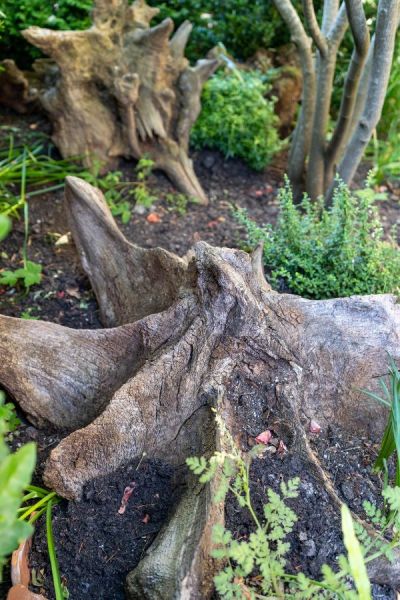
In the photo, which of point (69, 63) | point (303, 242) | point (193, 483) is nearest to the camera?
point (193, 483)

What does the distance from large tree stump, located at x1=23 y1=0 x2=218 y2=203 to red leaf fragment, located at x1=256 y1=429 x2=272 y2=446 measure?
226 centimetres

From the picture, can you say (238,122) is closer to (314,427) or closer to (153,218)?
(153,218)

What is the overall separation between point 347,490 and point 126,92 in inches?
103

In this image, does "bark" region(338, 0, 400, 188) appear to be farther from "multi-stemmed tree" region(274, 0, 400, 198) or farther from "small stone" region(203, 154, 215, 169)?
"small stone" region(203, 154, 215, 169)

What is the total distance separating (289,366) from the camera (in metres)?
2.16

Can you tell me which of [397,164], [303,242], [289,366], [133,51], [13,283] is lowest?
[13,283]

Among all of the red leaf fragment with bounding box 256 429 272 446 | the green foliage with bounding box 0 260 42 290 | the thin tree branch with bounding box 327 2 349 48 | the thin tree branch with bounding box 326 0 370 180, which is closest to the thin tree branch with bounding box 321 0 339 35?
the thin tree branch with bounding box 327 2 349 48

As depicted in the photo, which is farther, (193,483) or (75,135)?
(75,135)

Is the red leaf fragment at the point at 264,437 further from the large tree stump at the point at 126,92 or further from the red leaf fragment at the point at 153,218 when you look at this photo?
the large tree stump at the point at 126,92

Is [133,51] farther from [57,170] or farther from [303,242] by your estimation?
[303,242]

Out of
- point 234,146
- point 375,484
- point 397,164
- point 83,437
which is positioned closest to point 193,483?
point 83,437

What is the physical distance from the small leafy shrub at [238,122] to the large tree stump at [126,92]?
21cm

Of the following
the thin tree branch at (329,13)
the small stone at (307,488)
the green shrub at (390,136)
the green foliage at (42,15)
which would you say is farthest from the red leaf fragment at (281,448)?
the green foliage at (42,15)

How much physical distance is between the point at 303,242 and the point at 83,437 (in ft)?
4.73
